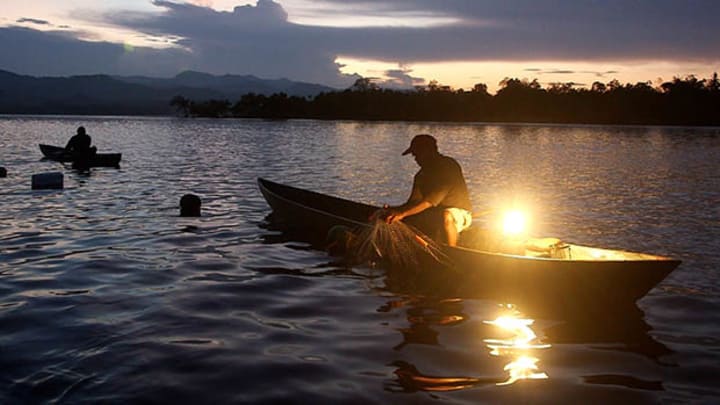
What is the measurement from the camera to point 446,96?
594 ft

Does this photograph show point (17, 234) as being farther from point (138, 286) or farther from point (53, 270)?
point (138, 286)

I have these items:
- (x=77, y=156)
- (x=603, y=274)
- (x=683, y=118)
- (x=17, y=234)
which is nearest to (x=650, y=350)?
(x=603, y=274)

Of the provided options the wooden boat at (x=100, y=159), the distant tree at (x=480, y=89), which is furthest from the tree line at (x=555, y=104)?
the wooden boat at (x=100, y=159)

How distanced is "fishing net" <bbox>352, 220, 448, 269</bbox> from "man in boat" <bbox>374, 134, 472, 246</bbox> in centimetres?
26

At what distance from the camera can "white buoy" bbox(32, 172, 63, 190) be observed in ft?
74.8

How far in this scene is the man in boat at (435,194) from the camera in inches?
455

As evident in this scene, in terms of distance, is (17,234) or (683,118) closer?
(17,234)

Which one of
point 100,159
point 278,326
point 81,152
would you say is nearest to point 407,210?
point 278,326

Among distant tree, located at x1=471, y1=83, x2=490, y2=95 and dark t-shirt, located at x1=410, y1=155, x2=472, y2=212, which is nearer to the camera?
dark t-shirt, located at x1=410, y1=155, x2=472, y2=212

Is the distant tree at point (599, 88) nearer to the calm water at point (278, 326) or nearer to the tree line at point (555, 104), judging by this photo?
the tree line at point (555, 104)

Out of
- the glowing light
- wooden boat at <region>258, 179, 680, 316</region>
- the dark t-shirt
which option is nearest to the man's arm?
the dark t-shirt

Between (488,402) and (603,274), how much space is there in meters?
3.57

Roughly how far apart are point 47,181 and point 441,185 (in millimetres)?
17225

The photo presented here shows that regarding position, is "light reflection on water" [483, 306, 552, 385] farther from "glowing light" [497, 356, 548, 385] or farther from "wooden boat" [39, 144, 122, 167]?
"wooden boat" [39, 144, 122, 167]
